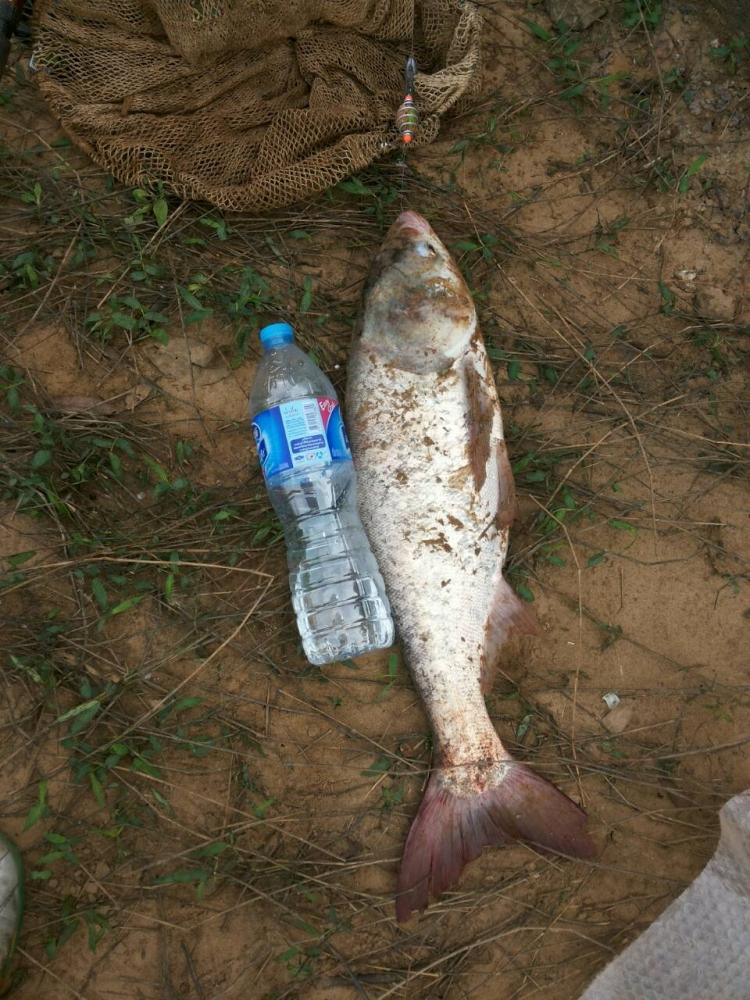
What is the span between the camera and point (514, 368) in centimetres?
325

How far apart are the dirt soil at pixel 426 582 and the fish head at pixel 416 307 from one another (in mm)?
255

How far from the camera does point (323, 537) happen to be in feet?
9.97

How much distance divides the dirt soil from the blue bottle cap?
0.27 metres

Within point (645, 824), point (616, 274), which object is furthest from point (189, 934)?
point (616, 274)

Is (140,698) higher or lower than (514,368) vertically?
lower

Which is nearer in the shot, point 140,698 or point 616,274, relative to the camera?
point 140,698

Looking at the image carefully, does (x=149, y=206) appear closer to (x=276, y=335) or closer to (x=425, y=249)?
(x=276, y=335)

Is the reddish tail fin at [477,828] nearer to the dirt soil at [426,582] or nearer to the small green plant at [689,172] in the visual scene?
the dirt soil at [426,582]

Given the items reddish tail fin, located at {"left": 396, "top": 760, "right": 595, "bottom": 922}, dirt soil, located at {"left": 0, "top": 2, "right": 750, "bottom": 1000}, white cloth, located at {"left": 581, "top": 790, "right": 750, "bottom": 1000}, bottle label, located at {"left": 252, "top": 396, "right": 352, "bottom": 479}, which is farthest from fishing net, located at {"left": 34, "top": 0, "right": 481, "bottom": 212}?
white cloth, located at {"left": 581, "top": 790, "right": 750, "bottom": 1000}

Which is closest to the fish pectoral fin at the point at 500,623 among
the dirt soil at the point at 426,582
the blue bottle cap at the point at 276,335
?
the dirt soil at the point at 426,582

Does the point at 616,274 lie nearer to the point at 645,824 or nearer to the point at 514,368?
the point at 514,368

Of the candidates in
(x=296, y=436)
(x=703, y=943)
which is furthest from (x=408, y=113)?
(x=703, y=943)

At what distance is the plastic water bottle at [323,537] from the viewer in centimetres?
295

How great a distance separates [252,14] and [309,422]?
5.76 ft
